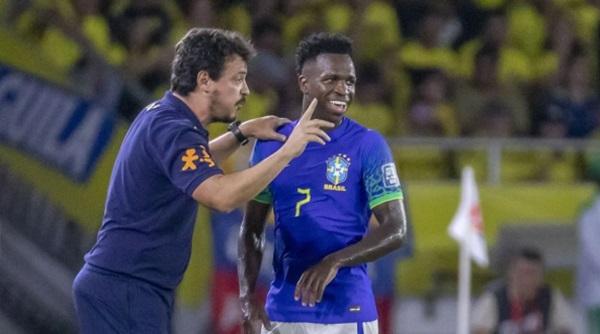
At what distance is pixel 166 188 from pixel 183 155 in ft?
0.65

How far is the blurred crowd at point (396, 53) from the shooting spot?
1096cm

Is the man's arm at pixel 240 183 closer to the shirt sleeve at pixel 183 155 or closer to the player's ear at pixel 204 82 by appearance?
the shirt sleeve at pixel 183 155

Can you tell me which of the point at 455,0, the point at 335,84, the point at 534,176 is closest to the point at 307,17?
the point at 455,0

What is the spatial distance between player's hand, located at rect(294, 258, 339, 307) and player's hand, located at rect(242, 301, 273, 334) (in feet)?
0.88

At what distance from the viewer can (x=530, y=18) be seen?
13102 millimetres

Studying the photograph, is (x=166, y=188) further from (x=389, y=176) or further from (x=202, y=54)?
(x=389, y=176)

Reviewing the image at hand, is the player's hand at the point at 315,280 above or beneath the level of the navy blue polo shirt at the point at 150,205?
beneath

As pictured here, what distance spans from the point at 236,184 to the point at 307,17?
22.5ft

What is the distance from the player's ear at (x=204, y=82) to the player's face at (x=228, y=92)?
21mm

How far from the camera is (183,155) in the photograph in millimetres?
5586

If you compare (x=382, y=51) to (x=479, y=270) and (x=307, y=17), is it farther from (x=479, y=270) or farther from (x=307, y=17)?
(x=479, y=270)

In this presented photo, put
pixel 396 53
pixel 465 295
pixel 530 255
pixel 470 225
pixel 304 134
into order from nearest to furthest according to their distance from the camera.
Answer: pixel 304 134, pixel 465 295, pixel 470 225, pixel 530 255, pixel 396 53

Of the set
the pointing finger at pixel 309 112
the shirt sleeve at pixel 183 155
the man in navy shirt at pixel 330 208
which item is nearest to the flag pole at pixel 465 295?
the man in navy shirt at pixel 330 208

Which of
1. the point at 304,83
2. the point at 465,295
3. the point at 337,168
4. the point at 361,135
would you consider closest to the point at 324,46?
the point at 304,83
